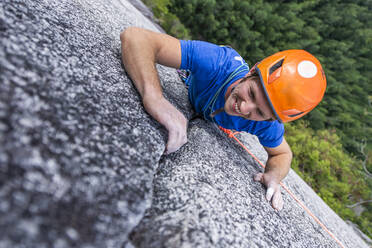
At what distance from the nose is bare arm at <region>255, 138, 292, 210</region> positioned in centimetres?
66

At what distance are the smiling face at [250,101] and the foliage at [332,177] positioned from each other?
242 inches

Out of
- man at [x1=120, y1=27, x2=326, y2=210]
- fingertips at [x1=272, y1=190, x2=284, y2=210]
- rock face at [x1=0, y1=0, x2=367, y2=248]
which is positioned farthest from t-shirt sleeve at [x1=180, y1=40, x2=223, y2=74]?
fingertips at [x1=272, y1=190, x2=284, y2=210]

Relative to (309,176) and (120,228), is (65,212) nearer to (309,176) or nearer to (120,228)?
(120,228)

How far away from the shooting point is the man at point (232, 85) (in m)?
1.33

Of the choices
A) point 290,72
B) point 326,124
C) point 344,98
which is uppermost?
point 344,98

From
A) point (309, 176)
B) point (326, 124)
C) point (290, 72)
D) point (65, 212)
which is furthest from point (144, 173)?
point (326, 124)

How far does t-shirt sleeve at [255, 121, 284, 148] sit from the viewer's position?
1.92 metres

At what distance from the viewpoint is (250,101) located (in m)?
1.59

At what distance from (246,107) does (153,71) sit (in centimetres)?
79

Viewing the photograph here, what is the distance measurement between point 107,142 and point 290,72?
139cm

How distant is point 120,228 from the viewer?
79cm

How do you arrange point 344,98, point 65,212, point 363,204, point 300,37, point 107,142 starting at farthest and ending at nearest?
1. point 344,98
2. point 300,37
3. point 363,204
4. point 107,142
5. point 65,212

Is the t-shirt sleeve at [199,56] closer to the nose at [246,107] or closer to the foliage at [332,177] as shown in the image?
the nose at [246,107]

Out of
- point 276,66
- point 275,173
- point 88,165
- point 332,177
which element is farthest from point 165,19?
point 332,177
